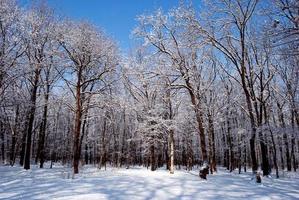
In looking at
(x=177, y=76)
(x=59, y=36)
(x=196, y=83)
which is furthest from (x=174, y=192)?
(x=59, y=36)

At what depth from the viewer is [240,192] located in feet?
Answer: 40.5

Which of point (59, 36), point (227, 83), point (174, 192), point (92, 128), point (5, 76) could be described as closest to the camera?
point (174, 192)

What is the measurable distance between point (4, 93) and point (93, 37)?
23.8 feet

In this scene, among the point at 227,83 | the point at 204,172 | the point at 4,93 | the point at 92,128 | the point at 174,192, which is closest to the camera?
the point at 174,192

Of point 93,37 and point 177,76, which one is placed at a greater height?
point 93,37

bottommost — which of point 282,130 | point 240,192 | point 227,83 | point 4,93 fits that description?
point 240,192

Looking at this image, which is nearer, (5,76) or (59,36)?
(5,76)

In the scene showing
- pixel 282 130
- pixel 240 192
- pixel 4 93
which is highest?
pixel 4 93

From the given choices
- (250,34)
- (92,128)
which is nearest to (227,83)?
Result: (250,34)

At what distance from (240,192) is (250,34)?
44.7ft

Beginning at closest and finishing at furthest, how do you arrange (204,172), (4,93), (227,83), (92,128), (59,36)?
(204,172) → (4,93) → (59,36) → (227,83) → (92,128)

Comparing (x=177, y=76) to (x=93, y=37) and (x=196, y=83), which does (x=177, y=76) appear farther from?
(x=93, y=37)

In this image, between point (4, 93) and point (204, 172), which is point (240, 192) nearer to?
point (204, 172)

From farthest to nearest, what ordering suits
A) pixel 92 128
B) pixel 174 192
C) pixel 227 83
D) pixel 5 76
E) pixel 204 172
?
pixel 92 128, pixel 227 83, pixel 5 76, pixel 204 172, pixel 174 192
